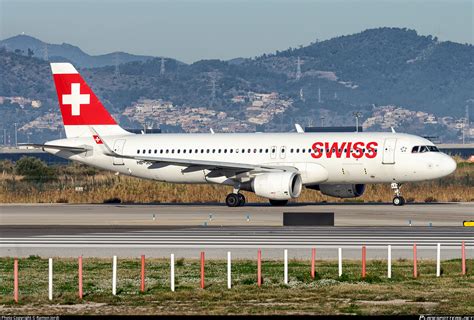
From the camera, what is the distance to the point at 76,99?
62750mm

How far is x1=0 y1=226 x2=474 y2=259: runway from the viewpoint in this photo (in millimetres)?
33969

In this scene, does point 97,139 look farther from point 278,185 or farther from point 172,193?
point 278,185

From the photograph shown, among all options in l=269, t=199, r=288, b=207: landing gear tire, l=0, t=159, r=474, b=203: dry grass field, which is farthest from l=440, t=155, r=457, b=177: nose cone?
l=269, t=199, r=288, b=207: landing gear tire

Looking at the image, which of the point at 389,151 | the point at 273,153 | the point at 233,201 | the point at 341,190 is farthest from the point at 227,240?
the point at 341,190

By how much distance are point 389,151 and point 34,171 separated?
3351 cm

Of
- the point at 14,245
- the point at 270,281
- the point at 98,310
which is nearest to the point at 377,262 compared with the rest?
the point at 270,281

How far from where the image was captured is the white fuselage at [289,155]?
55.8 m

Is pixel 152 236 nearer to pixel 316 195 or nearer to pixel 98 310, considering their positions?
pixel 98 310

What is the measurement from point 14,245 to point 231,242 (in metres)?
6.73

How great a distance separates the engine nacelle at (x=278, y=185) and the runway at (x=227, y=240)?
38.0ft

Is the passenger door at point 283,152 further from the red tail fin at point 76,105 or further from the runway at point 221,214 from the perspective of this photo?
the red tail fin at point 76,105

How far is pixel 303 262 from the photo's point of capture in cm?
3089

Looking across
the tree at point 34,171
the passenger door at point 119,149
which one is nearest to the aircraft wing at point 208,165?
the passenger door at point 119,149

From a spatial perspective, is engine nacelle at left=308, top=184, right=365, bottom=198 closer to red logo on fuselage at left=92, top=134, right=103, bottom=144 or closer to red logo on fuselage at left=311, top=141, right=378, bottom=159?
red logo on fuselage at left=311, top=141, right=378, bottom=159
